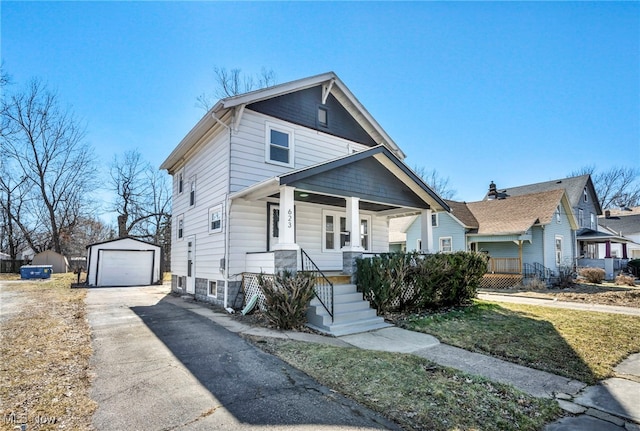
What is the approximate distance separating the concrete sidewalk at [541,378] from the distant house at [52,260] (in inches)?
1223

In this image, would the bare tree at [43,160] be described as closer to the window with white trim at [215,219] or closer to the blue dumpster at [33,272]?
the blue dumpster at [33,272]

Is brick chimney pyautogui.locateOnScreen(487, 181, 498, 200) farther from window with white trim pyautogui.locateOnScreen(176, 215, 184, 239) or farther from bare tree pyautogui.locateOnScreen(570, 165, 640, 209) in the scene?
window with white trim pyautogui.locateOnScreen(176, 215, 184, 239)

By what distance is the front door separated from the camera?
495 inches

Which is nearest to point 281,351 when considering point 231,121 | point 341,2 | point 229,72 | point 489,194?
point 231,121

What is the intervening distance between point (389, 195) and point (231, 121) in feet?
17.4

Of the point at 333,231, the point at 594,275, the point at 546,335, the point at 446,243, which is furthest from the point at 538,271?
the point at 546,335

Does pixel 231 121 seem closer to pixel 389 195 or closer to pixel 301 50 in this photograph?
pixel 389 195

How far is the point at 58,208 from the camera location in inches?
1304

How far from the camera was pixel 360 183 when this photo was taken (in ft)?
30.7

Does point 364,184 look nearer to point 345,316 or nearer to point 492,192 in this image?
point 345,316

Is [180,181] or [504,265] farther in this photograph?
[504,265]

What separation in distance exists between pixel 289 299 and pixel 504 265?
17.4 metres

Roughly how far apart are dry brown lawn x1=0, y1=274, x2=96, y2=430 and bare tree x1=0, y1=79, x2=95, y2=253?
28.8 meters

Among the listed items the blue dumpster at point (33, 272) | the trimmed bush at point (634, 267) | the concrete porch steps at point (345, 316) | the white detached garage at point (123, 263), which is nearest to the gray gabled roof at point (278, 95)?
the concrete porch steps at point (345, 316)
